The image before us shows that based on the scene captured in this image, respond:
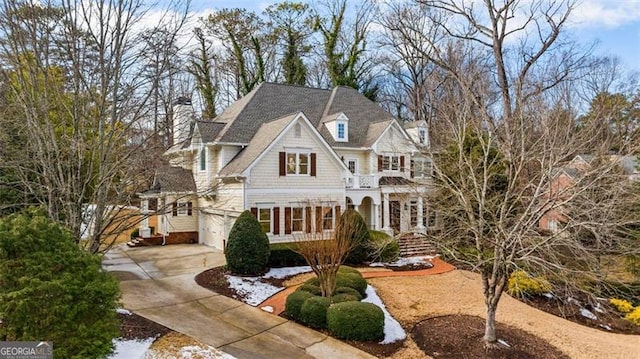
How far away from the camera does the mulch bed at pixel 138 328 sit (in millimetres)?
9234

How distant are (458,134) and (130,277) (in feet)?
41.1

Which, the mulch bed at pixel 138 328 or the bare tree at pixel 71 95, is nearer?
the bare tree at pixel 71 95

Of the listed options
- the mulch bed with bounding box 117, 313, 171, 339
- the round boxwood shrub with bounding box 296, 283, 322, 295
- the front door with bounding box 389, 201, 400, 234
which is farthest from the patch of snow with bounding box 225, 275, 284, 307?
the front door with bounding box 389, 201, 400, 234

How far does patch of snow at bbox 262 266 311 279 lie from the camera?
1633 centimetres

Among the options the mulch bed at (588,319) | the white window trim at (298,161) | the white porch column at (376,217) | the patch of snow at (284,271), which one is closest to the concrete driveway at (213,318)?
the patch of snow at (284,271)

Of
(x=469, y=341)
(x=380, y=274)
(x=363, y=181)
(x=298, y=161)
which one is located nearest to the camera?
(x=469, y=341)

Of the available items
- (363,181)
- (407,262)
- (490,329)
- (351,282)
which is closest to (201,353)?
(351,282)

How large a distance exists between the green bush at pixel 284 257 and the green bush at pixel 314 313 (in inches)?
232

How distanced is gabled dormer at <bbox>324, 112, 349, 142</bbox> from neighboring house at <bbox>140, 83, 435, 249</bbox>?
60 mm

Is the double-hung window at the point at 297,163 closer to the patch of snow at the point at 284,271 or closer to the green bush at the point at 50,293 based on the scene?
the patch of snow at the point at 284,271

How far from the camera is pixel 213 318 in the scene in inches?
442

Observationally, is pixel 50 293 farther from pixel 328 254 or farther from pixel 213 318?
pixel 328 254

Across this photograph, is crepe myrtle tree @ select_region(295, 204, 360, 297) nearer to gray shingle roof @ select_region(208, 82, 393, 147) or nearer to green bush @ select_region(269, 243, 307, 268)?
green bush @ select_region(269, 243, 307, 268)

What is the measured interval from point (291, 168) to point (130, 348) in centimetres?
1261
